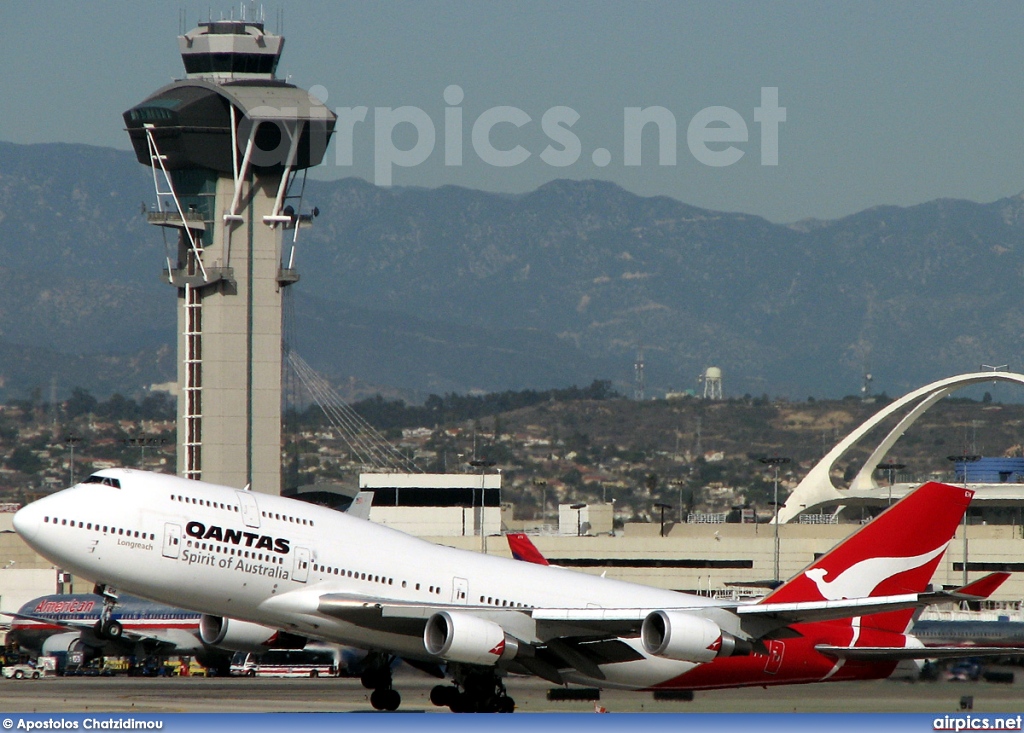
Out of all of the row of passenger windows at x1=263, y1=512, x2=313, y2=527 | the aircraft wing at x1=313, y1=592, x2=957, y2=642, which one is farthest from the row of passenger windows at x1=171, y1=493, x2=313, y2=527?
the aircraft wing at x1=313, y1=592, x2=957, y2=642

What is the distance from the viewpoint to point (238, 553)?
50.3 m

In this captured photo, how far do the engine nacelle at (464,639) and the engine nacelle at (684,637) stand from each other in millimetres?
4589

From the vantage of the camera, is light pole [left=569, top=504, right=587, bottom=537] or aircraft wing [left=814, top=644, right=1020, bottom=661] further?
light pole [left=569, top=504, right=587, bottom=537]

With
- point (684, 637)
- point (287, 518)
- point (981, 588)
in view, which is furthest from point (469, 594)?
point (981, 588)

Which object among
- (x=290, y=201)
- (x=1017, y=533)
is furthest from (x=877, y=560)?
(x=290, y=201)

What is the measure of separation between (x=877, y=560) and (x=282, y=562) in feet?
68.5

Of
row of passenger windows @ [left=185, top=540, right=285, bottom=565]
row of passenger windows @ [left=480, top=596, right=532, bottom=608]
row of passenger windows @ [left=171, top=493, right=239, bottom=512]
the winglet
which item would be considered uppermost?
row of passenger windows @ [left=171, top=493, right=239, bottom=512]

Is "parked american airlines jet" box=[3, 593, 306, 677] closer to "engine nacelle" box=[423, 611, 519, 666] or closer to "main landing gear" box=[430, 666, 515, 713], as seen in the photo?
"main landing gear" box=[430, 666, 515, 713]

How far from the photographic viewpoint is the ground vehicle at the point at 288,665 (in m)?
92.2

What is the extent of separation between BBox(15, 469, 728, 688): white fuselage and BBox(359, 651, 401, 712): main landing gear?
5.04ft

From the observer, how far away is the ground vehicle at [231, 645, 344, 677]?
92.2 m

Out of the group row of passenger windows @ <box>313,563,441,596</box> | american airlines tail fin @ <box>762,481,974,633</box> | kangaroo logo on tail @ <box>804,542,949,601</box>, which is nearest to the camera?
row of passenger windows @ <box>313,563,441,596</box>

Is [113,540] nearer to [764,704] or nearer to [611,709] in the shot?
[611,709]

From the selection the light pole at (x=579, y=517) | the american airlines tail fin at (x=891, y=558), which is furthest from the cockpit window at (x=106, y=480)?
the light pole at (x=579, y=517)
